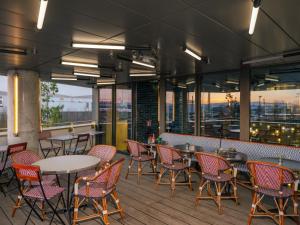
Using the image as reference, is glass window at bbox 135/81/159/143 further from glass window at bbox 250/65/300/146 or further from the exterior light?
the exterior light

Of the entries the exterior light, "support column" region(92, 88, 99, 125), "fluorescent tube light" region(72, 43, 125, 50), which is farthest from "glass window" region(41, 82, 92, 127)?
"fluorescent tube light" region(72, 43, 125, 50)

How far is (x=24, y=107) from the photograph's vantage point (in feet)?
22.1

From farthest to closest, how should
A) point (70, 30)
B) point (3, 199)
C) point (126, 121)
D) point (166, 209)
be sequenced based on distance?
point (126, 121)
point (3, 199)
point (166, 209)
point (70, 30)

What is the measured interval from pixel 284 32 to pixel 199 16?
4.74ft

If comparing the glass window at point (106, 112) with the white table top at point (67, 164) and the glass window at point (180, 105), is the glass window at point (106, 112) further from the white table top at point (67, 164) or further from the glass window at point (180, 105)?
the white table top at point (67, 164)

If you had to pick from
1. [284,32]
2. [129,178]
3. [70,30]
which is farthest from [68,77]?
[284,32]

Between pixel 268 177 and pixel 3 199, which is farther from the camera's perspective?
pixel 3 199

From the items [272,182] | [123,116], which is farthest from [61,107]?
[272,182]

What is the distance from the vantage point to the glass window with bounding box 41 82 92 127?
10.8 metres

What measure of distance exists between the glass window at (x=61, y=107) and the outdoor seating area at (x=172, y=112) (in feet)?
8.65

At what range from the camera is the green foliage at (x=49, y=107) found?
35.3ft

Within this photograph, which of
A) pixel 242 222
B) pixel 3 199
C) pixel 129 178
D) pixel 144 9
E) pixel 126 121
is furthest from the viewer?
pixel 126 121

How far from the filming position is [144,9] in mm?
2496

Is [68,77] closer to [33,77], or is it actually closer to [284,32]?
[33,77]
